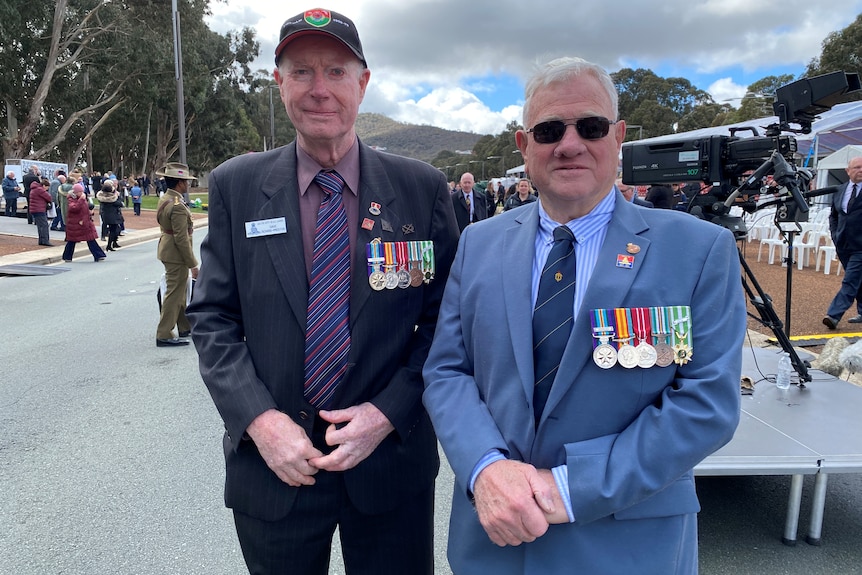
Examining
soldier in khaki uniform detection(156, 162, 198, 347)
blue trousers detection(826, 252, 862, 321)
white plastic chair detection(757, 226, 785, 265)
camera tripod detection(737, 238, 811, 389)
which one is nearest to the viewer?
camera tripod detection(737, 238, 811, 389)

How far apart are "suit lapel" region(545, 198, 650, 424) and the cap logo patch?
95 centimetres

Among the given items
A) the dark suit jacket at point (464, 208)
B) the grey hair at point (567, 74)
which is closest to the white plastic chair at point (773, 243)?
the dark suit jacket at point (464, 208)

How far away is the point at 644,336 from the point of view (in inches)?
50.3

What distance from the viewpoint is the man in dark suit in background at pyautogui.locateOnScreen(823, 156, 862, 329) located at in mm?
7023

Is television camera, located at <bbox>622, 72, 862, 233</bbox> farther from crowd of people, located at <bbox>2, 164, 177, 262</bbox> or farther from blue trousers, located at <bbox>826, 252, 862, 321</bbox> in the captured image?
crowd of people, located at <bbox>2, 164, 177, 262</bbox>

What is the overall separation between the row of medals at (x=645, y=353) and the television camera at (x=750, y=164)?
212 centimetres

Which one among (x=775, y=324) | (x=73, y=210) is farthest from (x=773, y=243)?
(x=73, y=210)

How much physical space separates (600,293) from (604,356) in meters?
0.15

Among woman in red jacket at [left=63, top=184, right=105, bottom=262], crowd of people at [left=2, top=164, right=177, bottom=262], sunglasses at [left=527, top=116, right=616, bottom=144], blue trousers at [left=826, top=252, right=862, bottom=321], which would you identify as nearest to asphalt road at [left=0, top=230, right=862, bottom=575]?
sunglasses at [left=527, top=116, right=616, bottom=144]

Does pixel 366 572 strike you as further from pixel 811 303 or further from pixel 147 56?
pixel 147 56

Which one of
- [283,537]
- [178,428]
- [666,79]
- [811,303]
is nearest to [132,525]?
[178,428]

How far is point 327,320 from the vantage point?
157 cm

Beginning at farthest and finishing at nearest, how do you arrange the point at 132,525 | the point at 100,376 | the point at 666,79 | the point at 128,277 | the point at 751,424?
the point at 666,79 → the point at 128,277 → the point at 100,376 → the point at 751,424 → the point at 132,525

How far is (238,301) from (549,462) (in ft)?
3.15
